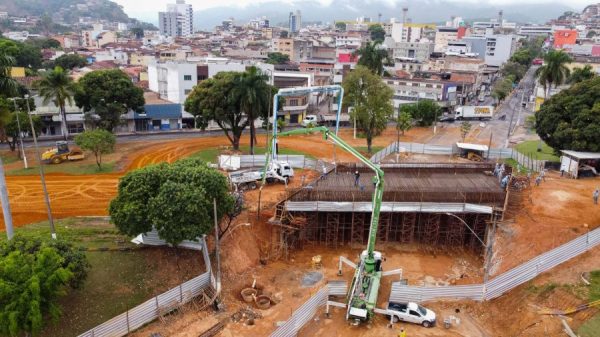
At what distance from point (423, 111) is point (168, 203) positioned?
63773 mm

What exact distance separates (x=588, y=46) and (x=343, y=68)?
380 ft

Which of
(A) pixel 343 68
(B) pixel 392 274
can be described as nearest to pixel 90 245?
(B) pixel 392 274

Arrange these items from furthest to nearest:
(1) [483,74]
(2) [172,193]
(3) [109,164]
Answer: (1) [483,74] → (3) [109,164] → (2) [172,193]

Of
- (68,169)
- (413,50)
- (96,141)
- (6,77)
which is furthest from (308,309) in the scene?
(413,50)

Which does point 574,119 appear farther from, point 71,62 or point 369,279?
point 71,62

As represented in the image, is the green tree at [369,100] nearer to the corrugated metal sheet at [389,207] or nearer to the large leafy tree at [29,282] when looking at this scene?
the corrugated metal sheet at [389,207]

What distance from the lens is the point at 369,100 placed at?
62.3 m

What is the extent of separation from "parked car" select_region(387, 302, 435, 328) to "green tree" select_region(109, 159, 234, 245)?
511 inches

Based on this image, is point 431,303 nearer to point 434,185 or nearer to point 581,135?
point 434,185

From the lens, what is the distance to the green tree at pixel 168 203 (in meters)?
28.0

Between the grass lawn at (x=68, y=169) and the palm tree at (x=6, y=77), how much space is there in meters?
8.35

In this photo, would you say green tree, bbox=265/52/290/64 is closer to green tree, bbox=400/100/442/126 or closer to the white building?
the white building

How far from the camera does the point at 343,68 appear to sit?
10619 centimetres

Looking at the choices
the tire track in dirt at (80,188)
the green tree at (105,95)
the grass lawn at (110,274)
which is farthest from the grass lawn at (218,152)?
the grass lawn at (110,274)
